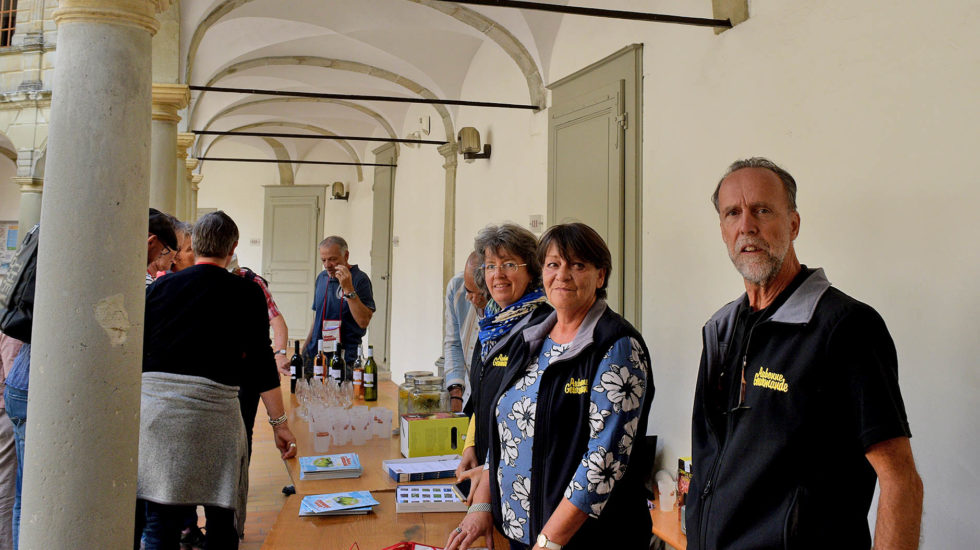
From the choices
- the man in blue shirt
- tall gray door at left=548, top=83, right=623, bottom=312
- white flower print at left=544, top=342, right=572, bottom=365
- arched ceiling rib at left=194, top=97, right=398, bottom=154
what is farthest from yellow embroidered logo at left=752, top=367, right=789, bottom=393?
arched ceiling rib at left=194, top=97, right=398, bottom=154

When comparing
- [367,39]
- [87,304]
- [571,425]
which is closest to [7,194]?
[367,39]

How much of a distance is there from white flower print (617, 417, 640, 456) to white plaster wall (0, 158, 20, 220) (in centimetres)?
1762

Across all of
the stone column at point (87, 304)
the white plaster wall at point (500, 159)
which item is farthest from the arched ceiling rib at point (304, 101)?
the stone column at point (87, 304)

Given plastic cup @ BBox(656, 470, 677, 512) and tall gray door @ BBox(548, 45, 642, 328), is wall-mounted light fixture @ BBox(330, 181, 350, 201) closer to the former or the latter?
tall gray door @ BBox(548, 45, 642, 328)

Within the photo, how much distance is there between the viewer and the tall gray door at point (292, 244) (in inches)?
666

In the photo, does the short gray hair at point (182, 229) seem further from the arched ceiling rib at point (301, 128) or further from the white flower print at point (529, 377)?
the arched ceiling rib at point (301, 128)

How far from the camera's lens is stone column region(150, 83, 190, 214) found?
6.23 m

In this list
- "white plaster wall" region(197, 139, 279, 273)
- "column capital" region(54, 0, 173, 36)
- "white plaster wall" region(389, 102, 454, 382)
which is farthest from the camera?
"white plaster wall" region(197, 139, 279, 273)

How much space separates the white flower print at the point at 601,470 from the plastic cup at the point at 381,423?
170 cm

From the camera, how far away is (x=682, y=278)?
4469 mm

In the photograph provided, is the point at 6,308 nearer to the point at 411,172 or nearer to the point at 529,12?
the point at 529,12

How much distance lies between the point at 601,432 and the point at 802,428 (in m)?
0.51

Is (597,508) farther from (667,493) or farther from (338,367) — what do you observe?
(338,367)

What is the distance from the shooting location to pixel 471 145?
26.0 feet
